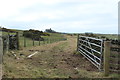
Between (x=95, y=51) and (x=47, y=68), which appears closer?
(x=47, y=68)

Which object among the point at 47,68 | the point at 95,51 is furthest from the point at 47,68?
the point at 95,51

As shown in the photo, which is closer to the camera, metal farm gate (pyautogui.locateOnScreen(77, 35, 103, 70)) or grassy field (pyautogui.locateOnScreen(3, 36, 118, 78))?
grassy field (pyautogui.locateOnScreen(3, 36, 118, 78))

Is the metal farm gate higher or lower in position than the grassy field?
higher

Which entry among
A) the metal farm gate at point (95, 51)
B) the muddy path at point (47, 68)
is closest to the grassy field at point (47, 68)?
the muddy path at point (47, 68)

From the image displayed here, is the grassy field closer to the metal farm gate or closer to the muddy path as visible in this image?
the muddy path

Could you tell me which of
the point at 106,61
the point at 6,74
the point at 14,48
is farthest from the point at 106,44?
the point at 14,48

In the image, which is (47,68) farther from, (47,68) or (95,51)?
(95,51)

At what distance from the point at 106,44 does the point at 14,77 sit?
3.14 meters

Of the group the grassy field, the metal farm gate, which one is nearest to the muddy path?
the grassy field

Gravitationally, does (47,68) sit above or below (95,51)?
below

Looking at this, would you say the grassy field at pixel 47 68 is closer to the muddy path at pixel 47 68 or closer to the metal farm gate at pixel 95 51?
the muddy path at pixel 47 68

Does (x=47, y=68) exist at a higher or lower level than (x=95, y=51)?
lower

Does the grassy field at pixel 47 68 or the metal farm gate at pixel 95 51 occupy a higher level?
the metal farm gate at pixel 95 51

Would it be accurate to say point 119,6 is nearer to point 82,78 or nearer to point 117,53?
point 117,53
